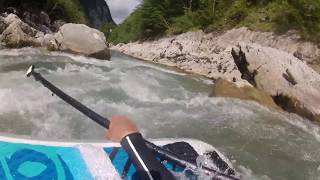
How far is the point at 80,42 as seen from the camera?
13555 millimetres

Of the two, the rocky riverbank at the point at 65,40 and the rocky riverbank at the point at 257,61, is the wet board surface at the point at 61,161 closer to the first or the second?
the rocky riverbank at the point at 257,61

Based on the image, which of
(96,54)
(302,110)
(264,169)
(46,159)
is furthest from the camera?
(96,54)

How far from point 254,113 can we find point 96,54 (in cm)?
674

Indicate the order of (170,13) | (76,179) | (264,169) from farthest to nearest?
1. (170,13)
2. (264,169)
3. (76,179)

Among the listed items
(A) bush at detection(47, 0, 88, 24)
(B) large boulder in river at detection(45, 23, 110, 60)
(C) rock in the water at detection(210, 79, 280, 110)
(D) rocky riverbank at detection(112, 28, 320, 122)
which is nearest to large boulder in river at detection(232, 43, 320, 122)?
(D) rocky riverbank at detection(112, 28, 320, 122)

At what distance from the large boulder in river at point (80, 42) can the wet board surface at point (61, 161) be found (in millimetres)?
10276

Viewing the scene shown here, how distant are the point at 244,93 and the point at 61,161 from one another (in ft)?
20.2

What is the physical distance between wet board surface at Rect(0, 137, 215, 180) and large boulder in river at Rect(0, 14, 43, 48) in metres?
10.5

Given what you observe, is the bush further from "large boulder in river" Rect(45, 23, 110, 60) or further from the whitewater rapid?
the whitewater rapid

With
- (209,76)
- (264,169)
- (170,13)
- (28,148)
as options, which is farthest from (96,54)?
(170,13)

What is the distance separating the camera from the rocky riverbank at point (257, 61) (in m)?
8.72

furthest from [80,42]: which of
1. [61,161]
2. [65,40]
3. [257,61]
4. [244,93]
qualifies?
[61,161]

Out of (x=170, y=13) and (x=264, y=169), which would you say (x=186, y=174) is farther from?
(x=170, y=13)

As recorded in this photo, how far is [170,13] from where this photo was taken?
2623 cm
